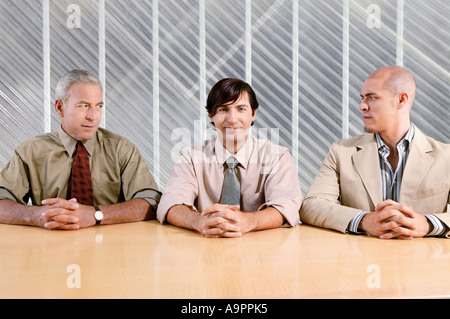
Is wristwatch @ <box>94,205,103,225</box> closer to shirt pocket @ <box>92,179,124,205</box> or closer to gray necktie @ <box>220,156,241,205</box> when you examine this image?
shirt pocket @ <box>92,179,124,205</box>

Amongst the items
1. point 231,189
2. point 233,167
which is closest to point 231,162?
point 233,167

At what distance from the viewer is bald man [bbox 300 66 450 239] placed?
191 centimetres

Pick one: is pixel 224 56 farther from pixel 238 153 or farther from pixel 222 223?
pixel 222 223

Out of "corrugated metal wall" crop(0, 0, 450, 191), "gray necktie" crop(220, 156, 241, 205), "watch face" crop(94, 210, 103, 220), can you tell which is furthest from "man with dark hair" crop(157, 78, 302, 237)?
"corrugated metal wall" crop(0, 0, 450, 191)

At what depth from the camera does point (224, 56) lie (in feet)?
12.6

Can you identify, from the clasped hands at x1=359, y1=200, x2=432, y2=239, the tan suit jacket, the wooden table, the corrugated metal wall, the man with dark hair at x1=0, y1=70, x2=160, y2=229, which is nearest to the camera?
the wooden table

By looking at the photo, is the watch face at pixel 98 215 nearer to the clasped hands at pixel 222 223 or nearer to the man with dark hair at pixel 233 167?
the man with dark hair at pixel 233 167

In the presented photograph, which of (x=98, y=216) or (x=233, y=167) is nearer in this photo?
(x=98, y=216)

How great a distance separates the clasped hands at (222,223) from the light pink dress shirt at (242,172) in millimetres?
322

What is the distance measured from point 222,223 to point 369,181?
28.2 inches

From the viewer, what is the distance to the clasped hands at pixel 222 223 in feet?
5.33

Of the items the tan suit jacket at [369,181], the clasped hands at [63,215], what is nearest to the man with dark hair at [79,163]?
the clasped hands at [63,215]

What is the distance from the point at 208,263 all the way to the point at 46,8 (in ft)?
10.2

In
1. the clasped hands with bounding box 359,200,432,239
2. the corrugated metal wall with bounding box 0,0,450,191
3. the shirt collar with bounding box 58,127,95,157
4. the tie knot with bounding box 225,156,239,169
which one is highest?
the corrugated metal wall with bounding box 0,0,450,191
